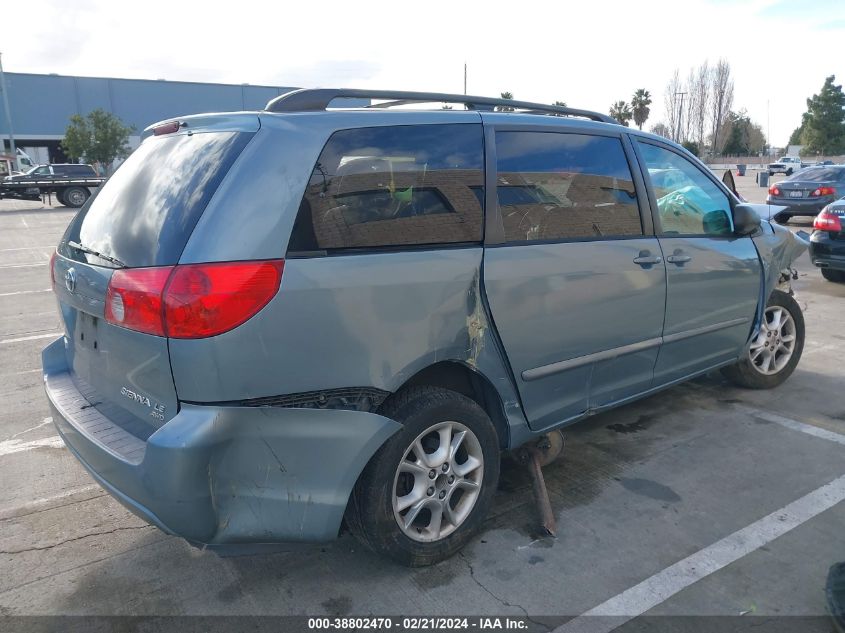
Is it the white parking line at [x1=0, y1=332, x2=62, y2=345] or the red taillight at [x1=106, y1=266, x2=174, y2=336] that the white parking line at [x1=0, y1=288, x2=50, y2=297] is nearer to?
the white parking line at [x1=0, y1=332, x2=62, y2=345]

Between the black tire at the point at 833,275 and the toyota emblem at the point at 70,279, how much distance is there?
1011 cm

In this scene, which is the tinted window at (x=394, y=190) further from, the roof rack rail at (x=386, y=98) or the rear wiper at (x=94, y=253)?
the rear wiper at (x=94, y=253)

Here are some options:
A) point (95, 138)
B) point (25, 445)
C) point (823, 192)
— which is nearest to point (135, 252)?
point (25, 445)

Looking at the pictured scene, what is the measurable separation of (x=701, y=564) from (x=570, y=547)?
55 cm

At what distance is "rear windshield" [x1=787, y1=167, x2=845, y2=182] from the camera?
51.0ft

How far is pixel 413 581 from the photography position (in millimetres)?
2730

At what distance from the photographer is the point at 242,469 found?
2.26 metres

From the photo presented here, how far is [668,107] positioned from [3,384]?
80330mm

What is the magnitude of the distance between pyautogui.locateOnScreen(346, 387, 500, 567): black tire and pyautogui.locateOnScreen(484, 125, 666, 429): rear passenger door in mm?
362

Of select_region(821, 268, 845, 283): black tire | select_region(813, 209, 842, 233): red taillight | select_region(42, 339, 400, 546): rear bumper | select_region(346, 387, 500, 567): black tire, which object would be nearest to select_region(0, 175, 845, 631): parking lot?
select_region(346, 387, 500, 567): black tire

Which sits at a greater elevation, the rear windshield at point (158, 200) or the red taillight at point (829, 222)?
the rear windshield at point (158, 200)

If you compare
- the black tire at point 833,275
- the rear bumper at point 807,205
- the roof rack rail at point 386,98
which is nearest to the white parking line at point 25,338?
the roof rack rail at point 386,98

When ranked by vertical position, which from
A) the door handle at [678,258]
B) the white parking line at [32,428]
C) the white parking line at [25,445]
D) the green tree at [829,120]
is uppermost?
the green tree at [829,120]

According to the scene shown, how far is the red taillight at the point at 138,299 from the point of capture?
2.22 meters
